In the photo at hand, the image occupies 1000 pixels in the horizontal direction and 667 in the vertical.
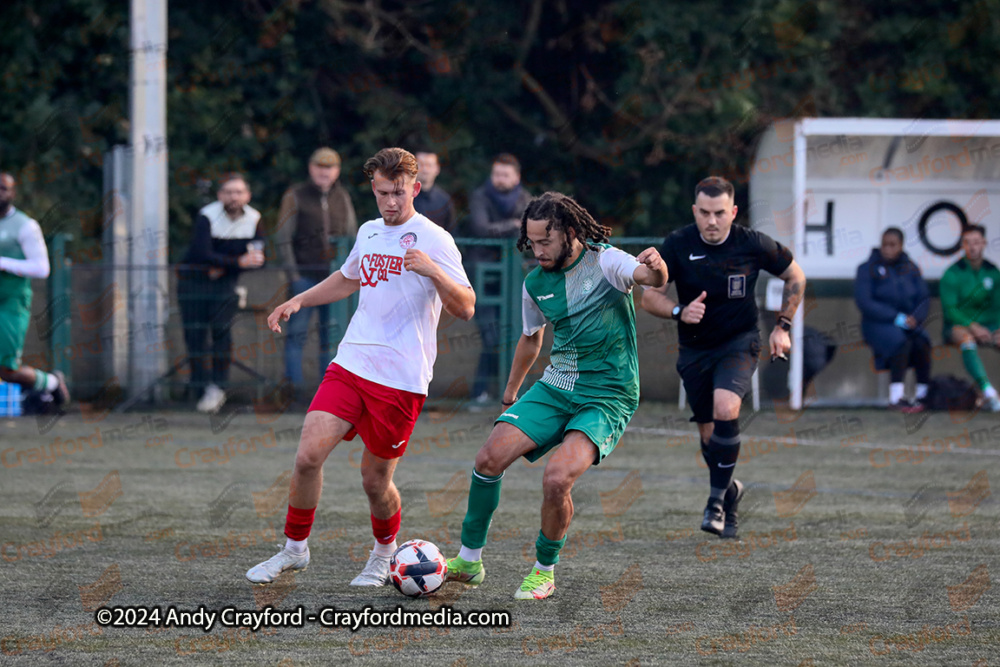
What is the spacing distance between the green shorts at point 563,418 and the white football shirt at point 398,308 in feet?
1.55

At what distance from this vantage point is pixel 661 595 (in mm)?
5684

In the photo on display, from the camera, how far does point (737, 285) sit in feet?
24.1

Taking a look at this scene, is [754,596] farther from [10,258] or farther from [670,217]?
[670,217]

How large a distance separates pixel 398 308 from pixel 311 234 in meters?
7.77

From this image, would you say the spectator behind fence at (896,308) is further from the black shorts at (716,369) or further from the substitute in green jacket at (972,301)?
the black shorts at (716,369)

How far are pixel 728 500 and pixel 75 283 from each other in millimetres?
8309

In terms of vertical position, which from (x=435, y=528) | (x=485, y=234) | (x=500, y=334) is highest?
(x=485, y=234)

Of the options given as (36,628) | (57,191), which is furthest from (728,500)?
(57,191)

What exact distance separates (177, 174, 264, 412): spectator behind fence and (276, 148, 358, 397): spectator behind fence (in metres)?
0.34

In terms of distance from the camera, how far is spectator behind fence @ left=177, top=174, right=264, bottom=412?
1312 centimetres


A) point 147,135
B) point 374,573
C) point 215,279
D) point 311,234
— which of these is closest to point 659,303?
point 374,573

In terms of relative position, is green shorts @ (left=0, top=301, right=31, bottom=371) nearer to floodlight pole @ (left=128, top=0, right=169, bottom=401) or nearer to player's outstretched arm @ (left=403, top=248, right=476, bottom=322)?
floodlight pole @ (left=128, top=0, right=169, bottom=401)

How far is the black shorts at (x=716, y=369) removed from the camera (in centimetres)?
729

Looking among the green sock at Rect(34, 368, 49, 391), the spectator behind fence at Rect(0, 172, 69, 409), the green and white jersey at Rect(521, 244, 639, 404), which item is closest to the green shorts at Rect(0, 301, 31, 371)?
the spectator behind fence at Rect(0, 172, 69, 409)
